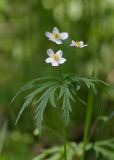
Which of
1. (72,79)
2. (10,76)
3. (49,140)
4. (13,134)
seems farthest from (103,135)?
(72,79)

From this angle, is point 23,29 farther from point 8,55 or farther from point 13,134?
point 13,134

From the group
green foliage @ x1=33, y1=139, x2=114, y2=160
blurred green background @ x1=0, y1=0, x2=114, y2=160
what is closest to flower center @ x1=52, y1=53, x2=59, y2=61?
green foliage @ x1=33, y1=139, x2=114, y2=160

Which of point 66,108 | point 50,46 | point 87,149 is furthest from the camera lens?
point 50,46

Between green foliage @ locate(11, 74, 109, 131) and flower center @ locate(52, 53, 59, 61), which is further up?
flower center @ locate(52, 53, 59, 61)

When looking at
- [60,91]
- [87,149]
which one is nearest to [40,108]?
[60,91]

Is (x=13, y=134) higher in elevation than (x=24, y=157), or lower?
higher

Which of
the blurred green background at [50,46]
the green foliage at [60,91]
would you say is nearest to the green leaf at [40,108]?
the green foliage at [60,91]

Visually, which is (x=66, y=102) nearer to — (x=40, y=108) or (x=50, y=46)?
(x=40, y=108)

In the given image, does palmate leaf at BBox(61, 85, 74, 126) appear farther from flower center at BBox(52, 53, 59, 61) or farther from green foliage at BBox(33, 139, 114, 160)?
green foliage at BBox(33, 139, 114, 160)
